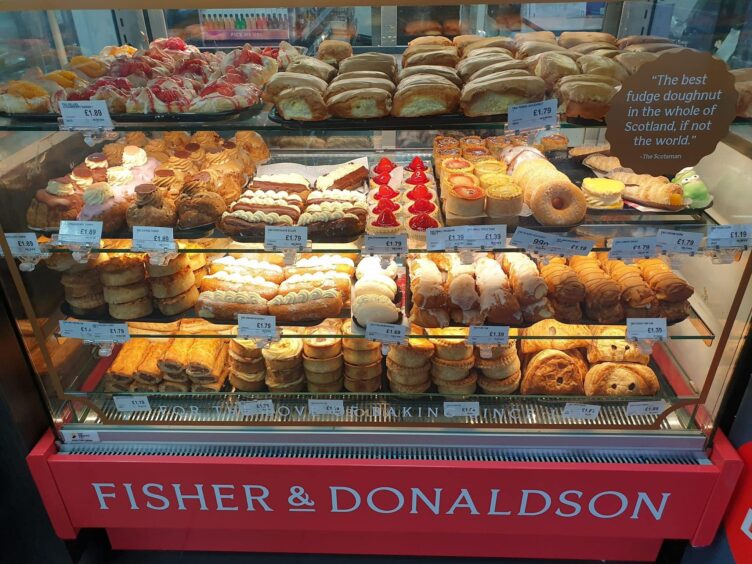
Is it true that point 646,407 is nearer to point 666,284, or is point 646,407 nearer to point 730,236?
point 666,284

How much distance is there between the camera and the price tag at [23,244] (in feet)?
7.61

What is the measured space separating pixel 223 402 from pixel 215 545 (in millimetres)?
731

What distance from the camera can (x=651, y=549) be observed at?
2.86 metres

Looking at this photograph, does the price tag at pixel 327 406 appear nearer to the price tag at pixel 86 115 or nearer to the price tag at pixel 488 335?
the price tag at pixel 488 335

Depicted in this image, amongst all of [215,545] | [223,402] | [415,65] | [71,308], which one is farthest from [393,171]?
[215,545]

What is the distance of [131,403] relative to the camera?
2.78 m

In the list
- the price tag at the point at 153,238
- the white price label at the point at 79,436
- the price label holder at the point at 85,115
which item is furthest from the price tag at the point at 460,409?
the price label holder at the point at 85,115

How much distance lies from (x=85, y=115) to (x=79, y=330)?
3.19 feet

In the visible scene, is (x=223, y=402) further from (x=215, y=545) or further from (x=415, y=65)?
(x=415, y=65)

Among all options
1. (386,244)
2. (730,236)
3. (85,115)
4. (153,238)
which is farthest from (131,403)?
(730,236)

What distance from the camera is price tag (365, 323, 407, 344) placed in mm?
2477

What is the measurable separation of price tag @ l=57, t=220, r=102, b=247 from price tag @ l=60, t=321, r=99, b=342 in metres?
0.42

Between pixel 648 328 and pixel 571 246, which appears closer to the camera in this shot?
pixel 571 246

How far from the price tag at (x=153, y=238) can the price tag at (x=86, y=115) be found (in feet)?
1.37
